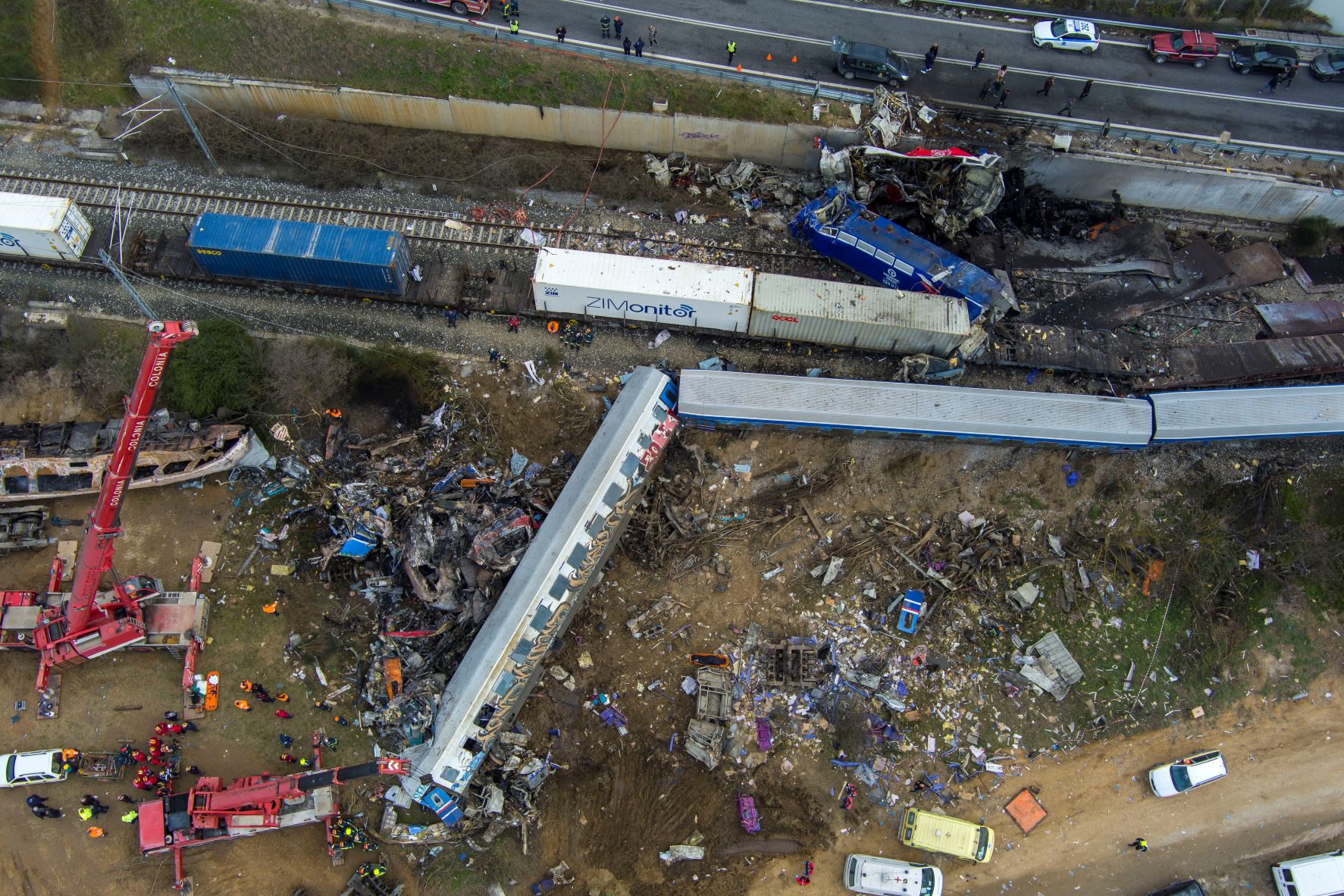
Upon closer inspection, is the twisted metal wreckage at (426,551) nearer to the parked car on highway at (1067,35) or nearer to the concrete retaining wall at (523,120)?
the concrete retaining wall at (523,120)

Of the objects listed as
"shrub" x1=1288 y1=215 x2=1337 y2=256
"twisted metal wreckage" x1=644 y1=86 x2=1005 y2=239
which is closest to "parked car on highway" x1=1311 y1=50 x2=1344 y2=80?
"shrub" x1=1288 y1=215 x2=1337 y2=256

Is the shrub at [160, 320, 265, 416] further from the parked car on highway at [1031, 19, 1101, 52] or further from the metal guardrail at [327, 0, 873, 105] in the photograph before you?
the parked car on highway at [1031, 19, 1101, 52]

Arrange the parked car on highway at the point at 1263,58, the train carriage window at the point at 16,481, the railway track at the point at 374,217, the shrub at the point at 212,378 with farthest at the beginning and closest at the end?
the parked car on highway at the point at 1263,58 → the railway track at the point at 374,217 → the shrub at the point at 212,378 → the train carriage window at the point at 16,481

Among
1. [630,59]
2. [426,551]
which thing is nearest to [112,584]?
[426,551]

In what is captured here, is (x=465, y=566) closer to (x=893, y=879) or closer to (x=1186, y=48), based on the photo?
(x=893, y=879)

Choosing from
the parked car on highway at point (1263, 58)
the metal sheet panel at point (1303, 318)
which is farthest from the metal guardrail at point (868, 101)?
the metal sheet panel at point (1303, 318)
